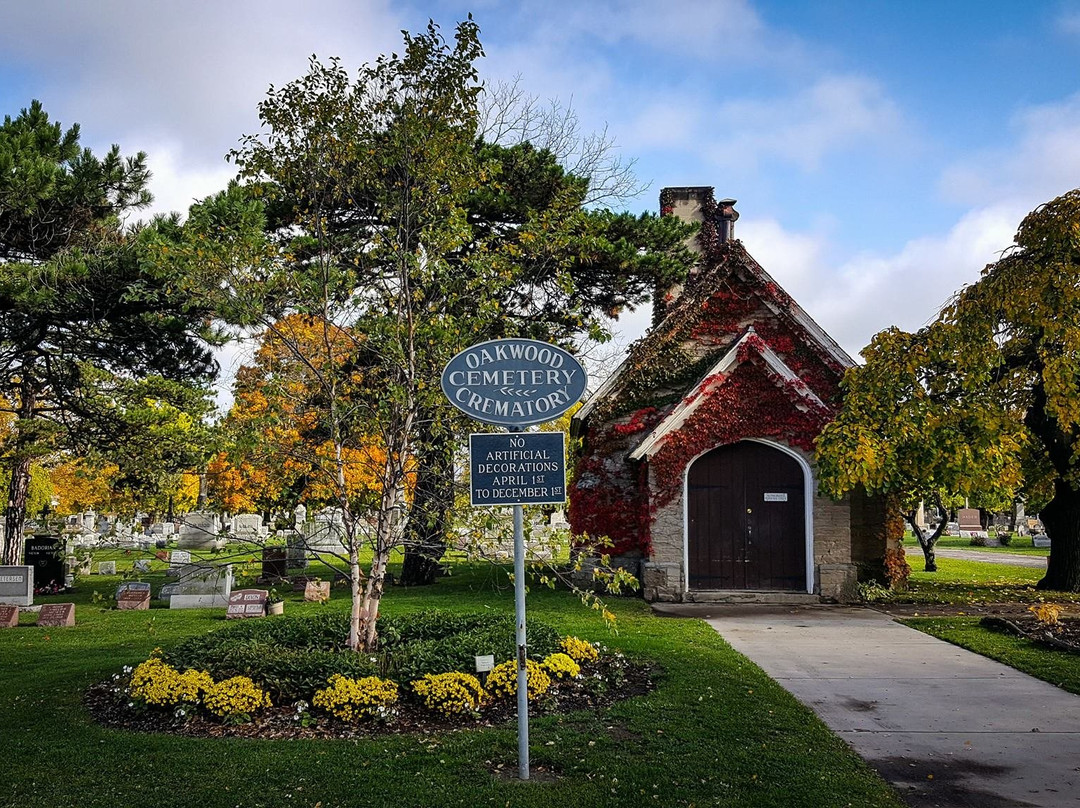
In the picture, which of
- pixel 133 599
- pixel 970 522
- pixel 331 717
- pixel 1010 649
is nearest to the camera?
pixel 331 717

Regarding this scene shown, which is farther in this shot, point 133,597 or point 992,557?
point 992,557

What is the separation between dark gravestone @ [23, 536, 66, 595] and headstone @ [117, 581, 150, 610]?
14.4 feet

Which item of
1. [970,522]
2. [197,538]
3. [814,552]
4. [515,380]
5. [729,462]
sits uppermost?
[515,380]

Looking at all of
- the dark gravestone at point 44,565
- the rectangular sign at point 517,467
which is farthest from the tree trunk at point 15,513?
the rectangular sign at point 517,467

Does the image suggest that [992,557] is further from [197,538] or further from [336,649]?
[336,649]

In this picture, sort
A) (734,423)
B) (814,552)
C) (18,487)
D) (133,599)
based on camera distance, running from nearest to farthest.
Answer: (814,552) < (734,423) < (133,599) < (18,487)

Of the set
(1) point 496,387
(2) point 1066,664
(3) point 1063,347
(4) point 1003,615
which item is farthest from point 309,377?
(4) point 1003,615

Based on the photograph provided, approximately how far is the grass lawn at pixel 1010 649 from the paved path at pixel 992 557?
16.0 meters

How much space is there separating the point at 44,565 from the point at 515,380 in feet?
65.3

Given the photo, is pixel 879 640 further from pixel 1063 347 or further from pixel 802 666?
pixel 1063 347

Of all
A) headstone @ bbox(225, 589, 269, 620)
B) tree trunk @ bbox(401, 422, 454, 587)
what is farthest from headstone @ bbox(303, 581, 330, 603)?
tree trunk @ bbox(401, 422, 454, 587)

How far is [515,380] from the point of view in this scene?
22.6ft

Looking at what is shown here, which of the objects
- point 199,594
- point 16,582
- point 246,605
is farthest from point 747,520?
point 16,582

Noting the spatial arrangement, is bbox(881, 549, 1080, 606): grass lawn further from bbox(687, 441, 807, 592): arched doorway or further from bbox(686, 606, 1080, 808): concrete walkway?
bbox(686, 606, 1080, 808): concrete walkway
